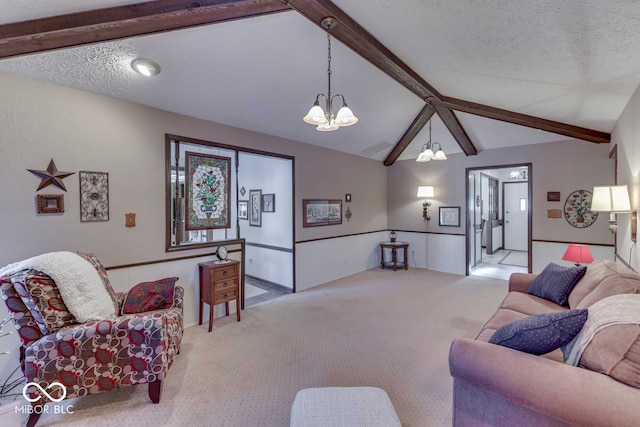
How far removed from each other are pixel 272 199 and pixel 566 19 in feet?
13.7

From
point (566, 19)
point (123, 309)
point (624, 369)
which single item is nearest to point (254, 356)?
point (123, 309)

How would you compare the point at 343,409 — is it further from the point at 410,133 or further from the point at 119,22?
the point at 410,133

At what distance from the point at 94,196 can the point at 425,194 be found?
5.49 metres

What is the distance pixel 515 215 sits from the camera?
8453mm

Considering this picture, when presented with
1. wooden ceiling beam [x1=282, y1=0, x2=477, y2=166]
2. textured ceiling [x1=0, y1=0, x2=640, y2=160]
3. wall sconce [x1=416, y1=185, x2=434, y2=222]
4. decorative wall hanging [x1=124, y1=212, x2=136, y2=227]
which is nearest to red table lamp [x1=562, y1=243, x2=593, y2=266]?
textured ceiling [x1=0, y1=0, x2=640, y2=160]

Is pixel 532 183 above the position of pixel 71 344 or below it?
above

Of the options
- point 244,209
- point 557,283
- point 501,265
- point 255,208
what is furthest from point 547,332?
point 501,265

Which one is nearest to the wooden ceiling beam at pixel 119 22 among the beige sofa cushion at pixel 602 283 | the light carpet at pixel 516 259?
the beige sofa cushion at pixel 602 283

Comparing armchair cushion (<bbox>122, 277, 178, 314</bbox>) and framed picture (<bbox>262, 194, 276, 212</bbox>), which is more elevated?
framed picture (<bbox>262, 194, 276, 212</bbox>)

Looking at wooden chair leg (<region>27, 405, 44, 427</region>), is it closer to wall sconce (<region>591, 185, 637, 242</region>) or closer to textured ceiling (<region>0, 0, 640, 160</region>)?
textured ceiling (<region>0, 0, 640, 160</region>)

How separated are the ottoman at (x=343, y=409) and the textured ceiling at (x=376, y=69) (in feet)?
8.43

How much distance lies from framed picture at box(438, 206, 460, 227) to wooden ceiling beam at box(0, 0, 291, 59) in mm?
4991

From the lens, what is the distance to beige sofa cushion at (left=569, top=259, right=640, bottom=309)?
183cm

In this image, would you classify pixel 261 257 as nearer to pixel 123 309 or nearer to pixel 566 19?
pixel 123 309
